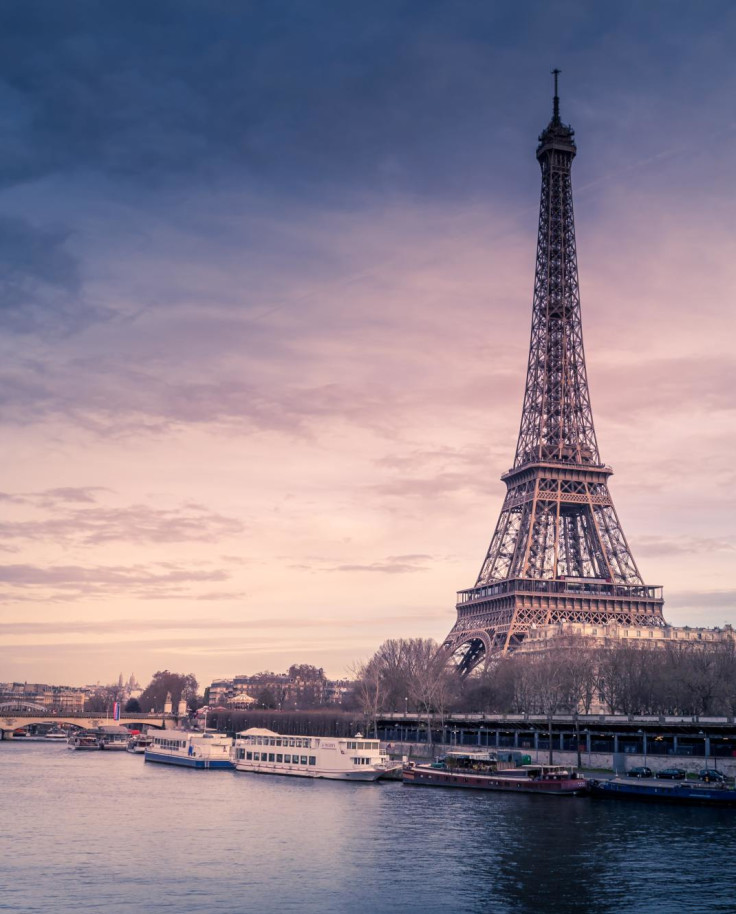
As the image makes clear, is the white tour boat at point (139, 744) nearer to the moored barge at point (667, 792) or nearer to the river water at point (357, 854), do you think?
the river water at point (357, 854)

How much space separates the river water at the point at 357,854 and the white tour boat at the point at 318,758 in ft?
48.3

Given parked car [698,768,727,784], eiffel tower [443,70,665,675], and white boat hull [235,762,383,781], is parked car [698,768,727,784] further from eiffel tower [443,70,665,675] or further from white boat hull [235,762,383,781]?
eiffel tower [443,70,665,675]

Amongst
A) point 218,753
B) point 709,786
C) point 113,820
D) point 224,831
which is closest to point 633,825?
point 709,786

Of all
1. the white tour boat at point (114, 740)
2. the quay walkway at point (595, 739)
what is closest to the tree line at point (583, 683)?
the quay walkway at point (595, 739)

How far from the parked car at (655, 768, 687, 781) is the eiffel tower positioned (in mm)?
54081

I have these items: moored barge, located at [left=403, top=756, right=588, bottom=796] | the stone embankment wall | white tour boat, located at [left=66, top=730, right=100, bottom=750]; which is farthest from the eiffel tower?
white tour boat, located at [left=66, top=730, right=100, bottom=750]

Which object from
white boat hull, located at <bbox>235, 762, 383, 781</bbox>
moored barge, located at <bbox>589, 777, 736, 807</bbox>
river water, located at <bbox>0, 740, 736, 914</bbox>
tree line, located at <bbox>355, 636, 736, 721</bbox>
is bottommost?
river water, located at <bbox>0, 740, 736, 914</bbox>

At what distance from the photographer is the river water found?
44062mm

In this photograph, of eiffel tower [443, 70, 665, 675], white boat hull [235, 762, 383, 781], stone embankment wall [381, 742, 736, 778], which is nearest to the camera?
stone embankment wall [381, 742, 736, 778]

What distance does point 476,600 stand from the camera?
164 metres

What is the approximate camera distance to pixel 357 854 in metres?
55.3

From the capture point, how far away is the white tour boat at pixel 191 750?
121562mm

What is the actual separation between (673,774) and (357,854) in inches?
1818

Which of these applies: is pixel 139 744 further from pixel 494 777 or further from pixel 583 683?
pixel 494 777
